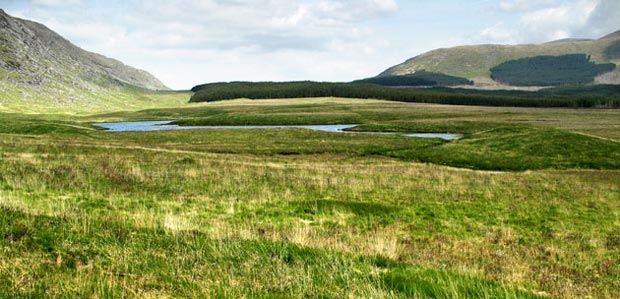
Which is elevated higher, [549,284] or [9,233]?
[9,233]

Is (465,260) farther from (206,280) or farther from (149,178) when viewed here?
(149,178)

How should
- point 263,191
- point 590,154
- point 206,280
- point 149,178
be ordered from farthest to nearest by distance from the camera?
point 590,154, point 149,178, point 263,191, point 206,280

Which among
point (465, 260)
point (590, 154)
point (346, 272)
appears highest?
point (346, 272)

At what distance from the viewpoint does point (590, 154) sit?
5781 centimetres

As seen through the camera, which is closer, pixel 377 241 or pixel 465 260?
pixel 465 260

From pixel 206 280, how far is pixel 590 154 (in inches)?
2426

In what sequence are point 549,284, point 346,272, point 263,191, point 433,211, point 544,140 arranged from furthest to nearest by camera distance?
1. point 544,140
2. point 263,191
3. point 433,211
4. point 549,284
5. point 346,272

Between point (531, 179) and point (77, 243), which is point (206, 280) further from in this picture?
point (531, 179)

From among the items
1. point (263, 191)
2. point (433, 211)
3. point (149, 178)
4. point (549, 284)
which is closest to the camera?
point (549, 284)

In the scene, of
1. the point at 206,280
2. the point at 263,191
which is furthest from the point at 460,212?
the point at 206,280

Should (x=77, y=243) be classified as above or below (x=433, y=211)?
above

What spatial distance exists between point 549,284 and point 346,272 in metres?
5.81

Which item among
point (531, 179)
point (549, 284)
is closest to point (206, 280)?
point (549, 284)

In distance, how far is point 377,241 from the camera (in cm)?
1644
